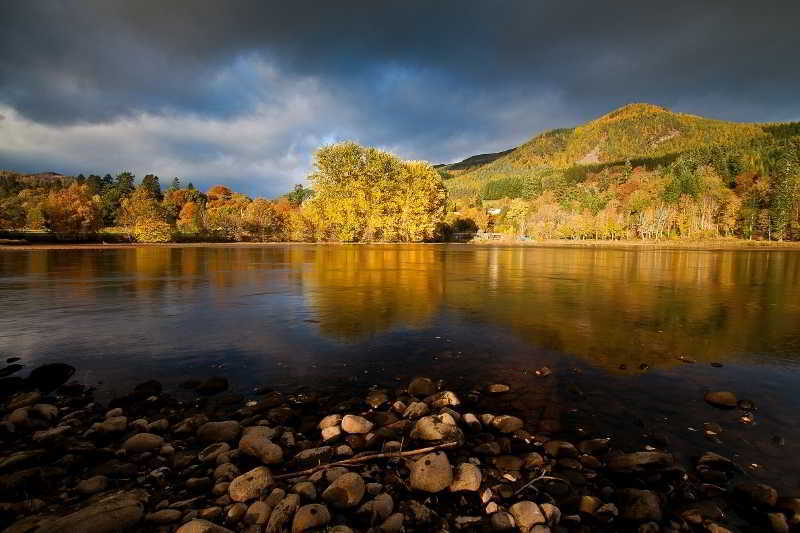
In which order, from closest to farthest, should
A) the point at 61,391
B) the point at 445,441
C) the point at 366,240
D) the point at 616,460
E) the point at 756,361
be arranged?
the point at 616,460 < the point at 445,441 < the point at 61,391 < the point at 756,361 < the point at 366,240

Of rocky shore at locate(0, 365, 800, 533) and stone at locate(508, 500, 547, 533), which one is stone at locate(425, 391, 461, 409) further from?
stone at locate(508, 500, 547, 533)

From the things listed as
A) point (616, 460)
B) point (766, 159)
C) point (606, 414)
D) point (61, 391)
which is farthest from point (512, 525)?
point (766, 159)

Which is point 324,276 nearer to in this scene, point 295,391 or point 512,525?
point 295,391

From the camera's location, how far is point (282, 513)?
458 centimetres

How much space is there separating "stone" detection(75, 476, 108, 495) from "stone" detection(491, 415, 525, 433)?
5658 millimetres

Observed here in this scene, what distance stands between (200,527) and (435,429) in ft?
11.3

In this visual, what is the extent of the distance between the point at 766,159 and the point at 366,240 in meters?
180

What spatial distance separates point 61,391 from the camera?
821cm

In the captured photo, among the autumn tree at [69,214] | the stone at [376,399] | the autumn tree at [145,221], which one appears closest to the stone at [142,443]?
the stone at [376,399]

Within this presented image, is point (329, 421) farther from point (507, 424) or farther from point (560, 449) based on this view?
point (560, 449)

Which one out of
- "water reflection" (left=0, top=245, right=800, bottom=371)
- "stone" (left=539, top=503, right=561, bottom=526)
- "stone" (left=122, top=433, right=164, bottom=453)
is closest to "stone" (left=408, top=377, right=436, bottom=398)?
"stone" (left=539, top=503, right=561, bottom=526)

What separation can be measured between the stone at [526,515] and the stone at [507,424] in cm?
190

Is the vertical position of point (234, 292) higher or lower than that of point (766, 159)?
lower

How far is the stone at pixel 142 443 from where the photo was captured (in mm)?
5973
